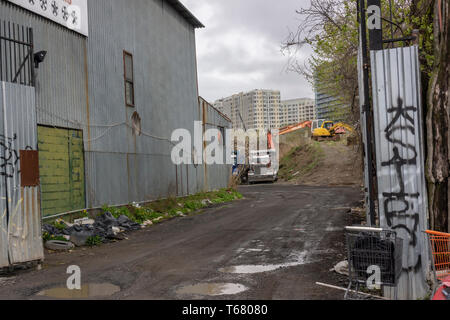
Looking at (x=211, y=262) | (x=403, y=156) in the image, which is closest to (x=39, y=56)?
(x=211, y=262)

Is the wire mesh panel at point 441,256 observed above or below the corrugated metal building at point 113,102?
below

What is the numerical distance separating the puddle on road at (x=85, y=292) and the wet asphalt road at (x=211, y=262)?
15 centimetres

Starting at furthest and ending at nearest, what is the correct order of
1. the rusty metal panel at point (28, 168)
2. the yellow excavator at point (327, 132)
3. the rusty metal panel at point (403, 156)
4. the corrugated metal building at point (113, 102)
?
the yellow excavator at point (327, 132) < the corrugated metal building at point (113, 102) < the rusty metal panel at point (28, 168) < the rusty metal panel at point (403, 156)

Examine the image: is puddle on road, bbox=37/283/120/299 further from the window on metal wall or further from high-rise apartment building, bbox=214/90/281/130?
high-rise apartment building, bbox=214/90/281/130

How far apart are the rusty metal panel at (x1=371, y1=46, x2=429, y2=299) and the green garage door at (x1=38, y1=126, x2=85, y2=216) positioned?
896 centimetres

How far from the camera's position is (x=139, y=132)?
58.5ft

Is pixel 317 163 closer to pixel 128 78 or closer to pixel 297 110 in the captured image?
pixel 128 78

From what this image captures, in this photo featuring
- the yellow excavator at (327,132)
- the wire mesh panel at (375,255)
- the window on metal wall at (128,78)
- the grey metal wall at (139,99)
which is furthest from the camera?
the yellow excavator at (327,132)

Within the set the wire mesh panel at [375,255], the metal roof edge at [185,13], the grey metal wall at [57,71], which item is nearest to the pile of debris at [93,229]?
the grey metal wall at [57,71]

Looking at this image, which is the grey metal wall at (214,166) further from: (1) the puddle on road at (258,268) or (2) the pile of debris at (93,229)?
(1) the puddle on road at (258,268)

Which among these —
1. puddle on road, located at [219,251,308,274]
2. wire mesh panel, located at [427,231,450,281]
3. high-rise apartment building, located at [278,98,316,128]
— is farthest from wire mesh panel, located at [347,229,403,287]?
high-rise apartment building, located at [278,98,316,128]

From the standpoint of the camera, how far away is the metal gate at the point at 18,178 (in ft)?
27.9

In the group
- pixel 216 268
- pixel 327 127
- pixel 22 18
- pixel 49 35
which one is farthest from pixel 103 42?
pixel 327 127

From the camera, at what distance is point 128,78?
17.4m
